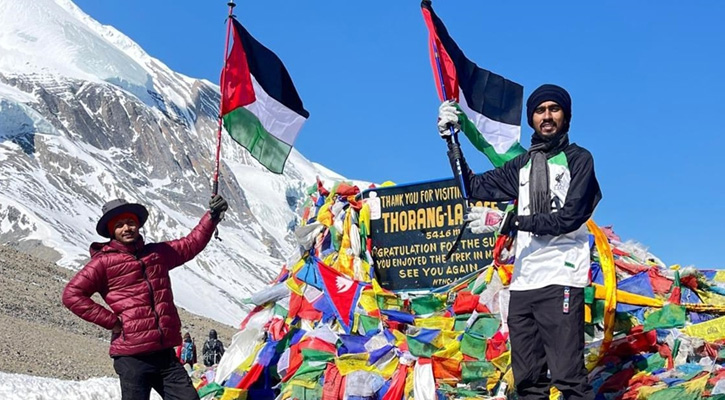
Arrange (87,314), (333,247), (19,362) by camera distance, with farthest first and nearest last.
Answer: (19,362) → (333,247) → (87,314)

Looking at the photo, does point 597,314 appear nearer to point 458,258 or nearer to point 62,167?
point 458,258

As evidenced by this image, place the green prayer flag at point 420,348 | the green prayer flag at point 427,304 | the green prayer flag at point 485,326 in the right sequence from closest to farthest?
the green prayer flag at point 420,348
the green prayer flag at point 485,326
the green prayer flag at point 427,304

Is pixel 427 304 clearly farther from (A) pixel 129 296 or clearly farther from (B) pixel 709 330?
(A) pixel 129 296

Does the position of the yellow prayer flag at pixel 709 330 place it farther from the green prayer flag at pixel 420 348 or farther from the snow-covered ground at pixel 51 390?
the snow-covered ground at pixel 51 390

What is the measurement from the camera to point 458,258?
25.1 ft

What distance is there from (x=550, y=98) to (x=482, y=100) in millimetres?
2512

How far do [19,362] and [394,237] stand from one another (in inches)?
543

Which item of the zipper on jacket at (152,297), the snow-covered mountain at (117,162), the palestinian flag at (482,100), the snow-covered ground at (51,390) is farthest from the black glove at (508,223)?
the snow-covered mountain at (117,162)

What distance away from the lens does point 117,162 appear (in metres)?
115

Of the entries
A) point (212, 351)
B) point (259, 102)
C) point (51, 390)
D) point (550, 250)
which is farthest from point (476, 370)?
point (212, 351)

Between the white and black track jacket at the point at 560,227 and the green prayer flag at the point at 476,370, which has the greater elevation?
the white and black track jacket at the point at 560,227

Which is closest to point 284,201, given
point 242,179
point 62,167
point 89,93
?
point 242,179

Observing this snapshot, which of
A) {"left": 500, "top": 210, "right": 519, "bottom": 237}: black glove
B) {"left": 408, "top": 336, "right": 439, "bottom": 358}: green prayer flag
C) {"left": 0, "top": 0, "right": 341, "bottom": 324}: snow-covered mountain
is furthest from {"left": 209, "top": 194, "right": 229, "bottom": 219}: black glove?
{"left": 0, "top": 0, "right": 341, "bottom": 324}: snow-covered mountain

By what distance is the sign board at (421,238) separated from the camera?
761cm
